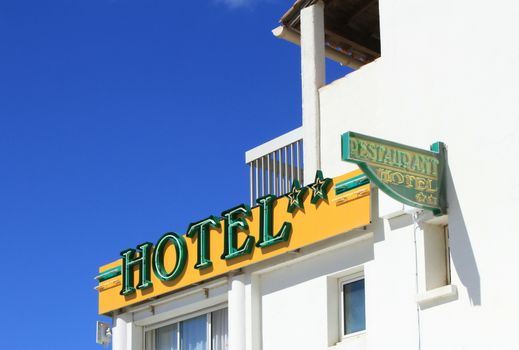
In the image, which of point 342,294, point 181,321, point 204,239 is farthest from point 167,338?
point 342,294

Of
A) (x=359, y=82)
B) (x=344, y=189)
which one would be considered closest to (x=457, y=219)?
(x=344, y=189)

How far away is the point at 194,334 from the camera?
24.7 meters

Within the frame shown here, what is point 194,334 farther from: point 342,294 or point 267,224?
point 342,294

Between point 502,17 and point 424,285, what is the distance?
3914mm

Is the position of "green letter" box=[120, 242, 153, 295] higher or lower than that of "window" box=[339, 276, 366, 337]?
higher

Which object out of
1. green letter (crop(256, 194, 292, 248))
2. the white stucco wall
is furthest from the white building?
green letter (crop(256, 194, 292, 248))

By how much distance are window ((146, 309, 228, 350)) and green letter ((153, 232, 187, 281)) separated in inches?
38.5

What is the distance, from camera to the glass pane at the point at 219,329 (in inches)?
945

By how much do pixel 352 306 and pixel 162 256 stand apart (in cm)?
457

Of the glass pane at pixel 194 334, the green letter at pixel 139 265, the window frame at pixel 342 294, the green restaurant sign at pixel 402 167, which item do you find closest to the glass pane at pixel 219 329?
the glass pane at pixel 194 334

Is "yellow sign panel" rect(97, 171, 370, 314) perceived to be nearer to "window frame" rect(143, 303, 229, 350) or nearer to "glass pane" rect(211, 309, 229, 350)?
"window frame" rect(143, 303, 229, 350)

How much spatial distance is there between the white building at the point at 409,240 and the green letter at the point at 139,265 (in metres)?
0.35

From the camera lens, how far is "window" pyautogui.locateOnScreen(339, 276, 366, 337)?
21.3 metres

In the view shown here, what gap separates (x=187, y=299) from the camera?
80.2ft
